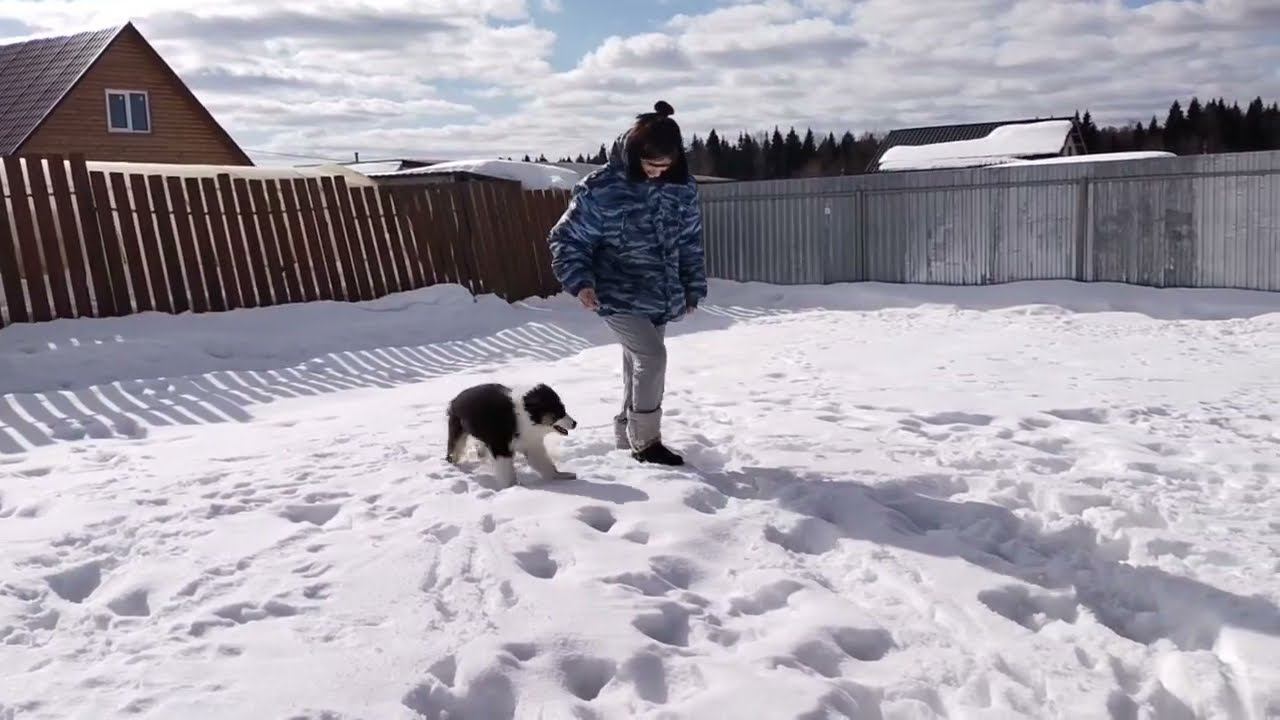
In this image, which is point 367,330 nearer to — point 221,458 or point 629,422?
point 221,458

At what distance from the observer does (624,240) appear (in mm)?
4727

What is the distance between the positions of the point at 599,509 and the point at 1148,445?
2.96 metres

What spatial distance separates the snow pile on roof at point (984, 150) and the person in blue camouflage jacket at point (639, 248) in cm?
2292

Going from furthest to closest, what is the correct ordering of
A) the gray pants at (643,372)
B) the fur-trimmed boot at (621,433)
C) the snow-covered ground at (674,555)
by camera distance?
the fur-trimmed boot at (621,433) < the gray pants at (643,372) < the snow-covered ground at (674,555)

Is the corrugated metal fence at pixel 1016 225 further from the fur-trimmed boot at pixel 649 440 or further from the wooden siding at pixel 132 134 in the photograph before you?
the wooden siding at pixel 132 134

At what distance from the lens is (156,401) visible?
23.4 ft

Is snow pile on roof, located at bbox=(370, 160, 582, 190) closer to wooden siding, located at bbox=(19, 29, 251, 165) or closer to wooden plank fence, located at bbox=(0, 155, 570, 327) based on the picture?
wooden siding, located at bbox=(19, 29, 251, 165)

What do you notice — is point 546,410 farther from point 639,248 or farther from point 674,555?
point 674,555

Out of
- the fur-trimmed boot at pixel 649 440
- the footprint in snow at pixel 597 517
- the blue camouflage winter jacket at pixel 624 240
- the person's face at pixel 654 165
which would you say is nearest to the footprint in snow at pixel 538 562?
the footprint in snow at pixel 597 517

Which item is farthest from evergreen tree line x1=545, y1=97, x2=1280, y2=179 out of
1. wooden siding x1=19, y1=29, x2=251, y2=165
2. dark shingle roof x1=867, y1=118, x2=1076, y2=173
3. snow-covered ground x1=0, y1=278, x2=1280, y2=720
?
snow-covered ground x1=0, y1=278, x2=1280, y2=720

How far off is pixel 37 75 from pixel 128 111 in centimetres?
206

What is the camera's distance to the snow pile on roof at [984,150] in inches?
1072

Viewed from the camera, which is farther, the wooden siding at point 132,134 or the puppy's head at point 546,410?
the wooden siding at point 132,134

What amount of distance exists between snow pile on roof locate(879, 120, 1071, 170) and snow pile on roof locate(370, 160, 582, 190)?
31.6ft
